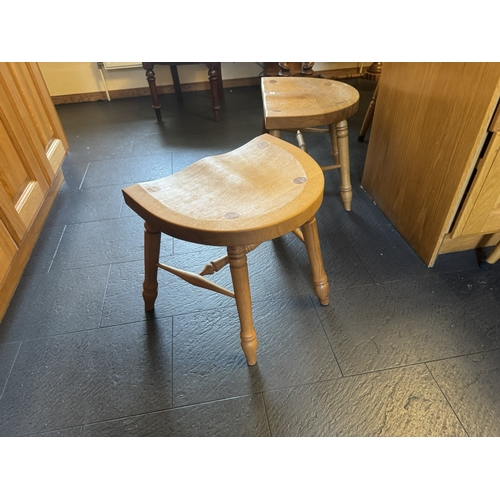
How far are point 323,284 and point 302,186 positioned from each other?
0.38 meters

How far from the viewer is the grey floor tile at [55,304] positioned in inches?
43.9

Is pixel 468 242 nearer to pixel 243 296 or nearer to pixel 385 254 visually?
pixel 385 254

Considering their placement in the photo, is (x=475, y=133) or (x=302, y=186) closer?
(x=302, y=186)

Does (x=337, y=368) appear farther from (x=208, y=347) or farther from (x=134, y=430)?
(x=134, y=430)

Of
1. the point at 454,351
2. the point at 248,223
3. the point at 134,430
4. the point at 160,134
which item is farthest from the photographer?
the point at 160,134

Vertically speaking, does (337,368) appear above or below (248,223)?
below

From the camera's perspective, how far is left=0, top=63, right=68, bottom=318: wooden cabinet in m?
1.20

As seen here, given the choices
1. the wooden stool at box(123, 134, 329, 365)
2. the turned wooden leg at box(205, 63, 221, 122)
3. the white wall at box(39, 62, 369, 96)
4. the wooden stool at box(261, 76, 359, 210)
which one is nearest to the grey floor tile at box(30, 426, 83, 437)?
the wooden stool at box(123, 134, 329, 365)

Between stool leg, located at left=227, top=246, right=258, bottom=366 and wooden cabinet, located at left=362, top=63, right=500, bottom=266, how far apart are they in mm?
679

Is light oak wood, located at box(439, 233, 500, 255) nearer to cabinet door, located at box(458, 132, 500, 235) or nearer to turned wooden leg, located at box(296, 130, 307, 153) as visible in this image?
cabinet door, located at box(458, 132, 500, 235)

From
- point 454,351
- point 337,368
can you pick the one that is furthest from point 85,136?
point 454,351

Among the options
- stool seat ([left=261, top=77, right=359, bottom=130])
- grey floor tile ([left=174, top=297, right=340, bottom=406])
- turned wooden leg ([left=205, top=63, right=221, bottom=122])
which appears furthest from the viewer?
turned wooden leg ([left=205, top=63, right=221, bottom=122])

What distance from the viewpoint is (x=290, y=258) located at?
1.31m

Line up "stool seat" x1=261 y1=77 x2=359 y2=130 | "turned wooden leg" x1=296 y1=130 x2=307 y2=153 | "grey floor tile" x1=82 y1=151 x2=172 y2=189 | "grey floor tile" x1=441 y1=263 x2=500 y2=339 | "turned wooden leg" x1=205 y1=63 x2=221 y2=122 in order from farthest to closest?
"turned wooden leg" x1=205 y1=63 x2=221 y2=122
"grey floor tile" x1=82 y1=151 x2=172 y2=189
"turned wooden leg" x1=296 y1=130 x2=307 y2=153
"stool seat" x1=261 y1=77 x2=359 y2=130
"grey floor tile" x1=441 y1=263 x2=500 y2=339
